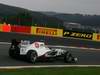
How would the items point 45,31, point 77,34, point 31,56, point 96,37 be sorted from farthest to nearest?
point 96,37 < point 77,34 < point 45,31 < point 31,56

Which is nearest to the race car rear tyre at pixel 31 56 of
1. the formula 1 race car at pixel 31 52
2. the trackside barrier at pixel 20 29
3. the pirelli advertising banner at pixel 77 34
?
the formula 1 race car at pixel 31 52

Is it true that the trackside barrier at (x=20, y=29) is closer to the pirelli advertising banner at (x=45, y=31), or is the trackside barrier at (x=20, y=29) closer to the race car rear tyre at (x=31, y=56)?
the pirelli advertising banner at (x=45, y=31)

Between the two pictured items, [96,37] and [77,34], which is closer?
[77,34]

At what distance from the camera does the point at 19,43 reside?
1972 cm

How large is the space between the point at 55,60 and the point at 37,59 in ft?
5.65

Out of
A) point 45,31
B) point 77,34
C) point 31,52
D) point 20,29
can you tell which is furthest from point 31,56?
point 77,34

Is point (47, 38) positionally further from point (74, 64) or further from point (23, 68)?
point (23, 68)

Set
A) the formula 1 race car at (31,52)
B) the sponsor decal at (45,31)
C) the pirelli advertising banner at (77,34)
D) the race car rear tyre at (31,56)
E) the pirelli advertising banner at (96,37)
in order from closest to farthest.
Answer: the race car rear tyre at (31,56) < the formula 1 race car at (31,52) < the sponsor decal at (45,31) < the pirelli advertising banner at (77,34) < the pirelli advertising banner at (96,37)

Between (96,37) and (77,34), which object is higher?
(77,34)

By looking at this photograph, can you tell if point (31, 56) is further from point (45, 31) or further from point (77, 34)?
point (77, 34)

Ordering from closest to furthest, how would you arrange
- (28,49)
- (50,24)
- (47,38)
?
(28,49)
(47,38)
(50,24)

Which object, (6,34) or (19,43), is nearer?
(19,43)

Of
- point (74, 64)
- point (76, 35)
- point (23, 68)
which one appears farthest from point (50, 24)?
point (23, 68)

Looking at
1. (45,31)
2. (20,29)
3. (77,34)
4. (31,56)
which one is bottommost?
(31,56)
